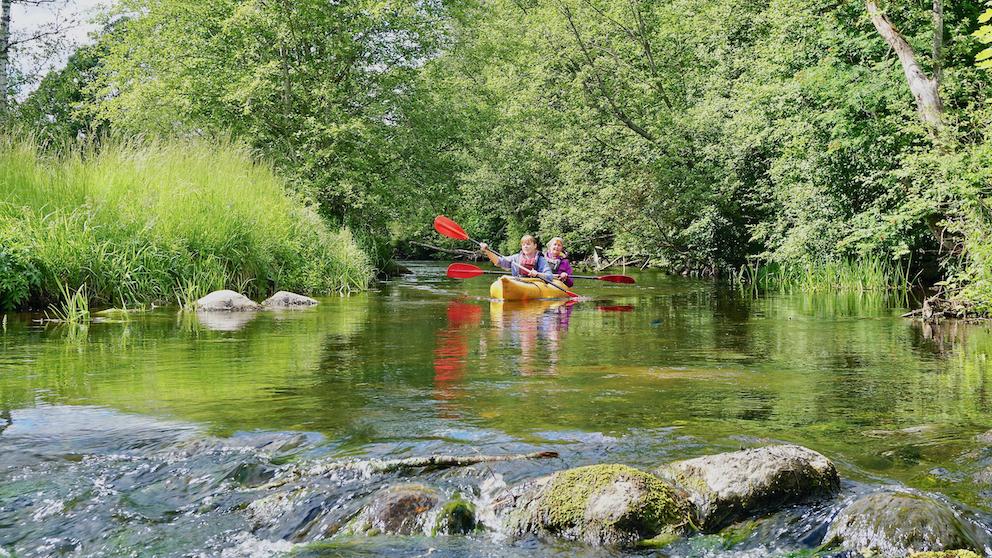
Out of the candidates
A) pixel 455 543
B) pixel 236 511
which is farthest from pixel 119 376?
pixel 455 543

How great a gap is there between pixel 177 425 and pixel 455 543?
7.20 ft

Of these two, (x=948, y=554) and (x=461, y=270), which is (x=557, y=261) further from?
(x=948, y=554)

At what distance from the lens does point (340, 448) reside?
14.7 ft

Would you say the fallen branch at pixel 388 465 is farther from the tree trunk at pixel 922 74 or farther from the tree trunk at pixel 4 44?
the tree trunk at pixel 4 44

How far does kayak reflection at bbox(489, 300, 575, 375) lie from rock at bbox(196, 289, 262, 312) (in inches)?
131

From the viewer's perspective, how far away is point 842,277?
16.6m

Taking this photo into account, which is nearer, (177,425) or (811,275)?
(177,425)

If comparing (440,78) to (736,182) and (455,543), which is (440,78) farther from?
(455,543)

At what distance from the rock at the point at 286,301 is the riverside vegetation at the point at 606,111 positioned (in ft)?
23.1

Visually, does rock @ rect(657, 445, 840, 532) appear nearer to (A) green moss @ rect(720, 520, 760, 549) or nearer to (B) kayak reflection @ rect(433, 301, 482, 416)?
(A) green moss @ rect(720, 520, 760, 549)

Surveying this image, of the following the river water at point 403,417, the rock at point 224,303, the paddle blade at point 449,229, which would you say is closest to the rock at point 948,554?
the river water at point 403,417

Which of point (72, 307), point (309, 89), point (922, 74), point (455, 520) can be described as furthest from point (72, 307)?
point (309, 89)

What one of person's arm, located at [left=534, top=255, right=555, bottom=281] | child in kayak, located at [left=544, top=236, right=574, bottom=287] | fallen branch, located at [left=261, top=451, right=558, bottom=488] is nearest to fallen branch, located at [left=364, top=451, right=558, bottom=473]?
fallen branch, located at [left=261, top=451, right=558, bottom=488]

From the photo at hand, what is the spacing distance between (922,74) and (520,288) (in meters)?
6.52
